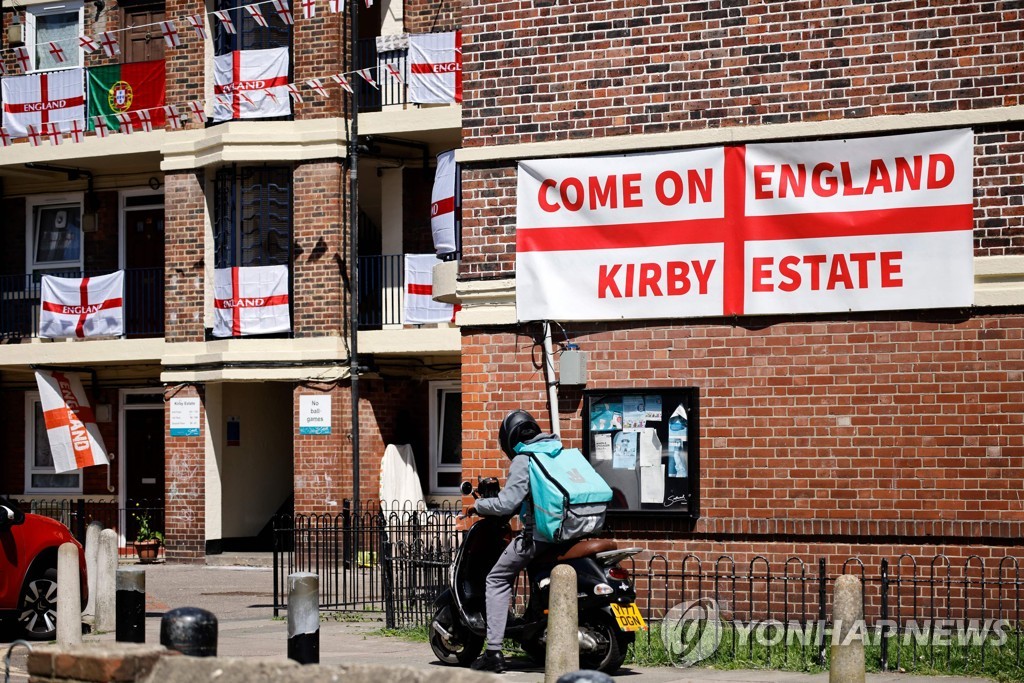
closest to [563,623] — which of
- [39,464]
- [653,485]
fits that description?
[653,485]

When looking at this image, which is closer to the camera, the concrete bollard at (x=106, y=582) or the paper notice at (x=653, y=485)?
the paper notice at (x=653, y=485)

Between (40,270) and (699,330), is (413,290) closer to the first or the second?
(40,270)

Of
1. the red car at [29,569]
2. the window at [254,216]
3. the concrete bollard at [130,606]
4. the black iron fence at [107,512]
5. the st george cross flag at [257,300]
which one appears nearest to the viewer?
the concrete bollard at [130,606]

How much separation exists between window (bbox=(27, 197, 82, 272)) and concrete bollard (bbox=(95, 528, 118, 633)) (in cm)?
1366

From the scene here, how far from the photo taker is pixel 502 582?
34.9 feet

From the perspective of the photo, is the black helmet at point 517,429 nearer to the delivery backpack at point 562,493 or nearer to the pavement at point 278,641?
the delivery backpack at point 562,493

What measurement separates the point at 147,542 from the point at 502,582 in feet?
51.9

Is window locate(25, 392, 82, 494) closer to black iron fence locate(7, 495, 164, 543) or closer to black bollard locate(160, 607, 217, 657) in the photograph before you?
black iron fence locate(7, 495, 164, 543)

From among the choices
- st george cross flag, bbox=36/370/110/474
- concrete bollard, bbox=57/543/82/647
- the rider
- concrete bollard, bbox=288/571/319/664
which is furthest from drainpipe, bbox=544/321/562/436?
st george cross flag, bbox=36/370/110/474

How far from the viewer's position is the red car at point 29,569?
44.1ft

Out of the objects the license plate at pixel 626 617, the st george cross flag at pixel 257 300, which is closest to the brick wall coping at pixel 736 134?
the license plate at pixel 626 617

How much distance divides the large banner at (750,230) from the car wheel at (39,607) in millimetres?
5072

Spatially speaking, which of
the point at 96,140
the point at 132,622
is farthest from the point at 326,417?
the point at 132,622

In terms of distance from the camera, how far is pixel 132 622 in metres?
9.29
